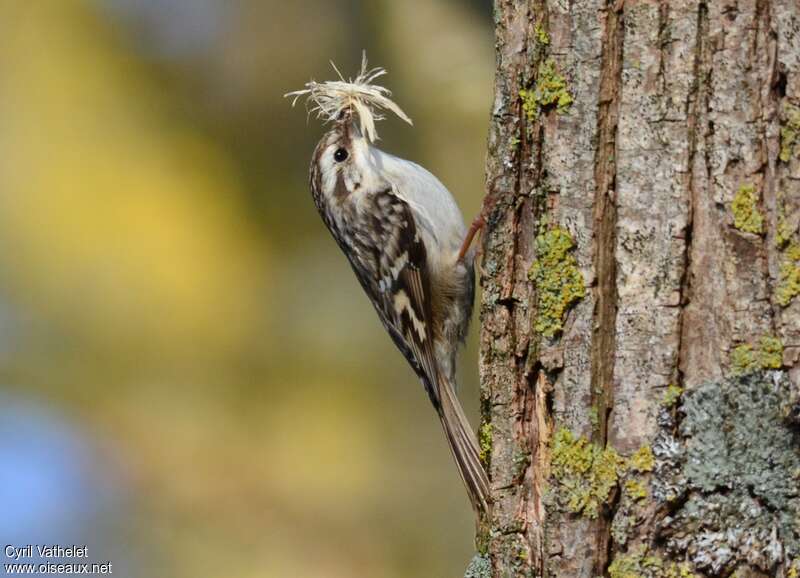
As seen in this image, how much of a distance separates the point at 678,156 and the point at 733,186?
10 cm

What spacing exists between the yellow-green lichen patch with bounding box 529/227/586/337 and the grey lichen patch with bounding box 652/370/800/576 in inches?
10.2

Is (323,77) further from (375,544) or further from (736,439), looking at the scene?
(736,439)

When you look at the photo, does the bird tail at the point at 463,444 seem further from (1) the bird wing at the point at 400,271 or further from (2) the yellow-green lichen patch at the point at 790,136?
(2) the yellow-green lichen patch at the point at 790,136

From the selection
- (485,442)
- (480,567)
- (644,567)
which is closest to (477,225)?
(485,442)

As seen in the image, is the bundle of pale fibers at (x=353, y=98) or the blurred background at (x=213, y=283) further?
the blurred background at (x=213, y=283)

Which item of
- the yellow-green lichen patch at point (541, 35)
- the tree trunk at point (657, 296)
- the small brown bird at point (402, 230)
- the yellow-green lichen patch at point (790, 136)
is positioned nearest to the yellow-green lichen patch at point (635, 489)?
the tree trunk at point (657, 296)

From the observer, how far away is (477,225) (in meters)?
2.59

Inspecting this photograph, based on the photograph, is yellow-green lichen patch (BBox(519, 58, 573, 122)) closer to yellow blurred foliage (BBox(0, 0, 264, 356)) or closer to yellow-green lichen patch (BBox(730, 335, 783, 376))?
yellow-green lichen patch (BBox(730, 335, 783, 376))

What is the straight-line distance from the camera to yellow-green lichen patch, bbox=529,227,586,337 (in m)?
1.70

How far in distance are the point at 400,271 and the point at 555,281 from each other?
1461 mm

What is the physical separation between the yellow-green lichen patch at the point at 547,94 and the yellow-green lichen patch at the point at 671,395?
498 millimetres

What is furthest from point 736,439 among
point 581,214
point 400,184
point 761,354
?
point 400,184

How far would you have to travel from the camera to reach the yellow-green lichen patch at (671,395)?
158 centimetres

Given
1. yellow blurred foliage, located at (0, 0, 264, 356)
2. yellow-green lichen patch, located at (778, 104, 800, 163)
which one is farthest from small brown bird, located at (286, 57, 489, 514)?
yellow blurred foliage, located at (0, 0, 264, 356)
